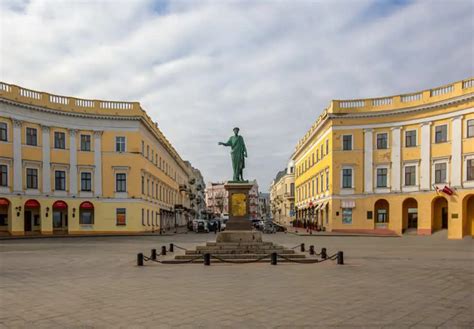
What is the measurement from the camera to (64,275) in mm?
13688

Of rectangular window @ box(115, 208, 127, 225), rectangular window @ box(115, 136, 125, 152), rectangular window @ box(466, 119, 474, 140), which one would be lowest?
rectangular window @ box(115, 208, 127, 225)

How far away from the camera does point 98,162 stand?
144 ft

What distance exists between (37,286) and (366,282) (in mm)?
9077

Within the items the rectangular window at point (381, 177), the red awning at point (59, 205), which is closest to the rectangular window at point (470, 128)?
the rectangular window at point (381, 177)

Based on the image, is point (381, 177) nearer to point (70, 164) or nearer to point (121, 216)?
point (121, 216)

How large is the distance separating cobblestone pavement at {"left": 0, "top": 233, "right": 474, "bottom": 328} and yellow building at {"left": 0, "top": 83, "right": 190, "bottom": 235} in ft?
85.6

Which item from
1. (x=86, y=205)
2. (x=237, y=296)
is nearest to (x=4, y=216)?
(x=86, y=205)

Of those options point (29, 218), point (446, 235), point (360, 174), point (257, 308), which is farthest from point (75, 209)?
point (257, 308)

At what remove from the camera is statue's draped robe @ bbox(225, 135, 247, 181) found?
70.9ft

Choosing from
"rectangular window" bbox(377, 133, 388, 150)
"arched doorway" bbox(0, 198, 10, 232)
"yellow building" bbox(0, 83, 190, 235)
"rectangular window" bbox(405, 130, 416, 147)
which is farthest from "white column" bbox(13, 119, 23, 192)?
"rectangular window" bbox(405, 130, 416, 147)

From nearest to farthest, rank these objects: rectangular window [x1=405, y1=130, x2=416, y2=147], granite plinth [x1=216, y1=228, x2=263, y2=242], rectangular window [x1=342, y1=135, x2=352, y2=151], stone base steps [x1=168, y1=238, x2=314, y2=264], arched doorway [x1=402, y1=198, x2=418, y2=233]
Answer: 1. stone base steps [x1=168, y1=238, x2=314, y2=264]
2. granite plinth [x1=216, y1=228, x2=263, y2=242]
3. rectangular window [x1=405, y1=130, x2=416, y2=147]
4. arched doorway [x1=402, y1=198, x2=418, y2=233]
5. rectangular window [x1=342, y1=135, x2=352, y2=151]

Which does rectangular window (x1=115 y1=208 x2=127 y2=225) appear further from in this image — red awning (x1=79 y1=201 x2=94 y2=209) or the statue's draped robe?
the statue's draped robe

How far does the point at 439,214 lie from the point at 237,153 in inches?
1089

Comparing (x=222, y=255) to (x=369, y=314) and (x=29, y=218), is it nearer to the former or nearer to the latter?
(x=369, y=314)
